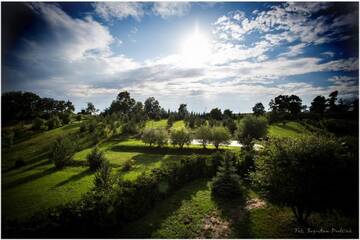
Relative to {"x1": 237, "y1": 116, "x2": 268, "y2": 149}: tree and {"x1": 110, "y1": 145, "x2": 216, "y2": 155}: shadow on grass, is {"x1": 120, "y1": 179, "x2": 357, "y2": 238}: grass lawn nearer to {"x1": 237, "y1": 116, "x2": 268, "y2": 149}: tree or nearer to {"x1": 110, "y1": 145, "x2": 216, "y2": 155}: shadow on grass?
{"x1": 110, "y1": 145, "x2": 216, "y2": 155}: shadow on grass

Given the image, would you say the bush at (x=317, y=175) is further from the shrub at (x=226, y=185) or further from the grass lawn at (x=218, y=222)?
the shrub at (x=226, y=185)

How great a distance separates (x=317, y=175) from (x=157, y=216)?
11004 mm

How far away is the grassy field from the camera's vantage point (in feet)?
57.2

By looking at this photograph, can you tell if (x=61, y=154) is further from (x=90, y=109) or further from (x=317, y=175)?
(x=90, y=109)

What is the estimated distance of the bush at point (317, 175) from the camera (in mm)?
10544

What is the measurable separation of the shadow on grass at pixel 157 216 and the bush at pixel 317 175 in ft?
27.4

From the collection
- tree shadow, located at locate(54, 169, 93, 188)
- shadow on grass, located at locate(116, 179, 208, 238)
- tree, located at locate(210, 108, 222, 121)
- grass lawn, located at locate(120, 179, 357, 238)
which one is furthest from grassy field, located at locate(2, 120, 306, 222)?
tree, located at locate(210, 108, 222, 121)

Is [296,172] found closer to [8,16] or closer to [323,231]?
[323,231]

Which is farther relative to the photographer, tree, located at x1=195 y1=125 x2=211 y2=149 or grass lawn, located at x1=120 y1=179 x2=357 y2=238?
tree, located at x1=195 y1=125 x2=211 y2=149

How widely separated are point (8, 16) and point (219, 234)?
18.6 meters

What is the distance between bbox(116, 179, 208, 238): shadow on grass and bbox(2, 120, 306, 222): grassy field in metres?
5.37

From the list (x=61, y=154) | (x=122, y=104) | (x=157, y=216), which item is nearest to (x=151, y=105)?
(x=122, y=104)

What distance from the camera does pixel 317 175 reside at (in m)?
10.7

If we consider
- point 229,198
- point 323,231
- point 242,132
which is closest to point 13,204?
point 229,198
